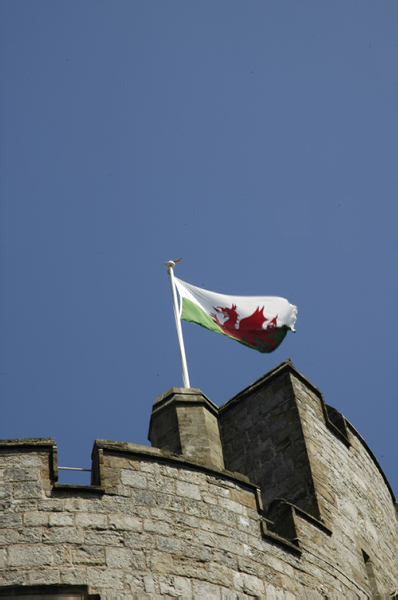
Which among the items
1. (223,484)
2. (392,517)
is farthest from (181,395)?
(392,517)

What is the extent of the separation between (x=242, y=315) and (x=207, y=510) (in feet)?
19.2

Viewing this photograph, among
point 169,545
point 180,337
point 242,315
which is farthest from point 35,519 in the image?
point 242,315

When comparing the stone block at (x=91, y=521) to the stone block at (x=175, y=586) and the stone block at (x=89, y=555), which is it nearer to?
the stone block at (x=89, y=555)

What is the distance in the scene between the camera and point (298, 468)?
9.92 metres

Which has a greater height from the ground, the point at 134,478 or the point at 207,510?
the point at 134,478

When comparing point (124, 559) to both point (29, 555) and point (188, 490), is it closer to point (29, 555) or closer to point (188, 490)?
point (29, 555)

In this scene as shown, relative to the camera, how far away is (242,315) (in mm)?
13508

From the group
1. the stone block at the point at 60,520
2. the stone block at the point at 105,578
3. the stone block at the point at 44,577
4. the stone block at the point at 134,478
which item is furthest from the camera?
the stone block at the point at 134,478

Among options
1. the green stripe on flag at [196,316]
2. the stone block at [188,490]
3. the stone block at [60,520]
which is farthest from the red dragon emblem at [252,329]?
the stone block at [60,520]

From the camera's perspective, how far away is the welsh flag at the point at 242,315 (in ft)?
43.5

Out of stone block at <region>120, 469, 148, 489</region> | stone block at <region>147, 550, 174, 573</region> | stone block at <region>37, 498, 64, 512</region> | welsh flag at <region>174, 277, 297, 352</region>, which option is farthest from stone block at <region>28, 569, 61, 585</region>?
welsh flag at <region>174, 277, 297, 352</region>

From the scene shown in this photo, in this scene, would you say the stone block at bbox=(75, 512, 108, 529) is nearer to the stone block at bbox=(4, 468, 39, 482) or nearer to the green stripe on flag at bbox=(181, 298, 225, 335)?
the stone block at bbox=(4, 468, 39, 482)

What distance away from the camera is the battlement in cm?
704

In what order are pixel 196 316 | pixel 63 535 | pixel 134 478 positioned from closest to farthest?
1. pixel 63 535
2. pixel 134 478
3. pixel 196 316
